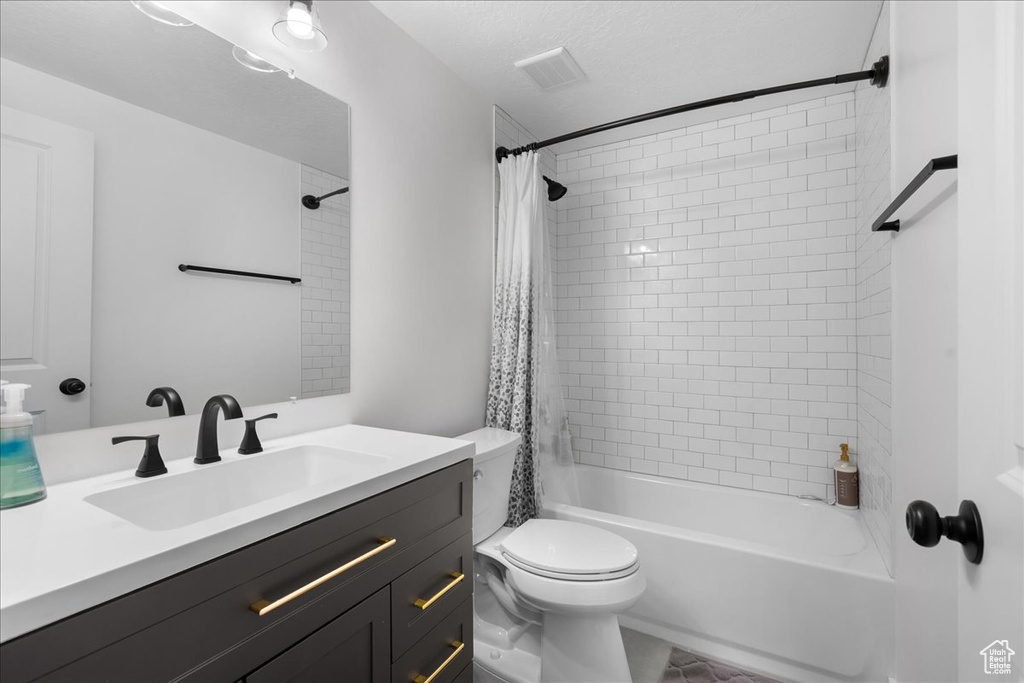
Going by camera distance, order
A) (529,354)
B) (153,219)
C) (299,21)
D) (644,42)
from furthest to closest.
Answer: (529,354) → (644,42) → (299,21) → (153,219)

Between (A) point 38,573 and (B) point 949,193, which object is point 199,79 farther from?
(B) point 949,193

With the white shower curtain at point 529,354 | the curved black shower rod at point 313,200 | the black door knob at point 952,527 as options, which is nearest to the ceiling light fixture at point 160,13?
the curved black shower rod at point 313,200

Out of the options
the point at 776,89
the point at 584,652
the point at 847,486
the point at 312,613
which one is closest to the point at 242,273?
the point at 312,613

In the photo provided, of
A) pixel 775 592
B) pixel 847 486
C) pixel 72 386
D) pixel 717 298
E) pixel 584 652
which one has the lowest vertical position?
pixel 584 652

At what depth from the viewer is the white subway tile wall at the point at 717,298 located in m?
2.32

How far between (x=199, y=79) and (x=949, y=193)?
1.80 meters

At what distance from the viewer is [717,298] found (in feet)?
8.38

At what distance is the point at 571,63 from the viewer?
2.04 m

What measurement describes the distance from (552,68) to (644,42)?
403 millimetres

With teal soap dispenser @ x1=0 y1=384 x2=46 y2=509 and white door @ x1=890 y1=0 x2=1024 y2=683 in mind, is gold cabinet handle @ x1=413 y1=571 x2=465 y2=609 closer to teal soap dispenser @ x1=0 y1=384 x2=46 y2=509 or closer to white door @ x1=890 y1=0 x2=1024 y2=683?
teal soap dispenser @ x1=0 y1=384 x2=46 y2=509

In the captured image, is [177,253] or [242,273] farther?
[242,273]

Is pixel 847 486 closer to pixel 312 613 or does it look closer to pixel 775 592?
pixel 775 592

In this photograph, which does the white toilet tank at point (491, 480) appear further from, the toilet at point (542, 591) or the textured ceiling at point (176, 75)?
the textured ceiling at point (176, 75)

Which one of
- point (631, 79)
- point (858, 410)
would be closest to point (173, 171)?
point (631, 79)
